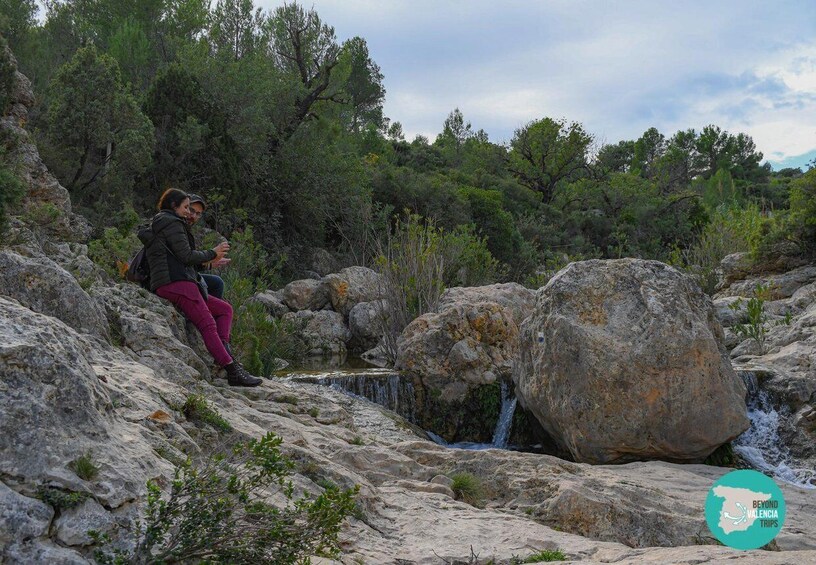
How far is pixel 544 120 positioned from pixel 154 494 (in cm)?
3098

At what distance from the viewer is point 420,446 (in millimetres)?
5887

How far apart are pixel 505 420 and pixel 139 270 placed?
4431 millimetres

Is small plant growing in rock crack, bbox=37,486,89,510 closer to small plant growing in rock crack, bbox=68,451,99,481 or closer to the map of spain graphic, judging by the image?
small plant growing in rock crack, bbox=68,451,99,481

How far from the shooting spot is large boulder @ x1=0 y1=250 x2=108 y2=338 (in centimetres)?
476

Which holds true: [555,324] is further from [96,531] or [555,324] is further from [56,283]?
[96,531]

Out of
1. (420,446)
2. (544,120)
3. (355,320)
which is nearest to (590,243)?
(544,120)

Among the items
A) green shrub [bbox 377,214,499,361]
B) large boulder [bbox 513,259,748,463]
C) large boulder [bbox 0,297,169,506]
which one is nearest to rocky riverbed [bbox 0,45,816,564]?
large boulder [bbox 0,297,169,506]

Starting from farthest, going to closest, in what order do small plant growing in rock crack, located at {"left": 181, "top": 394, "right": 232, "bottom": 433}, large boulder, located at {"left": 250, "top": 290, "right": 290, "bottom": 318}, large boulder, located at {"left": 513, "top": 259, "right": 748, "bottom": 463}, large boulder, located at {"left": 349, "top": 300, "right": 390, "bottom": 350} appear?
large boulder, located at {"left": 250, "top": 290, "right": 290, "bottom": 318} → large boulder, located at {"left": 349, "top": 300, "right": 390, "bottom": 350} → large boulder, located at {"left": 513, "top": 259, "right": 748, "bottom": 463} → small plant growing in rock crack, located at {"left": 181, "top": 394, "right": 232, "bottom": 433}

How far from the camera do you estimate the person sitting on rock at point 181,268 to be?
20.0 ft

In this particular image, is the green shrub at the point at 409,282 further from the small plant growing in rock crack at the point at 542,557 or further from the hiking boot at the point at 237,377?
the small plant growing in rock crack at the point at 542,557

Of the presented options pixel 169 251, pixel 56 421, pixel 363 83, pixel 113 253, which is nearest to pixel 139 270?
pixel 169 251

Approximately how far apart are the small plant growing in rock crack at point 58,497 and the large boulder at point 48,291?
96.4 inches

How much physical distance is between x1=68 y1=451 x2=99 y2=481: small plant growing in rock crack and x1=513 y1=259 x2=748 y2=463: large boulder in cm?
498

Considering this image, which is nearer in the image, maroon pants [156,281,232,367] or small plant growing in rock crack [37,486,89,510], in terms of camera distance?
small plant growing in rock crack [37,486,89,510]
